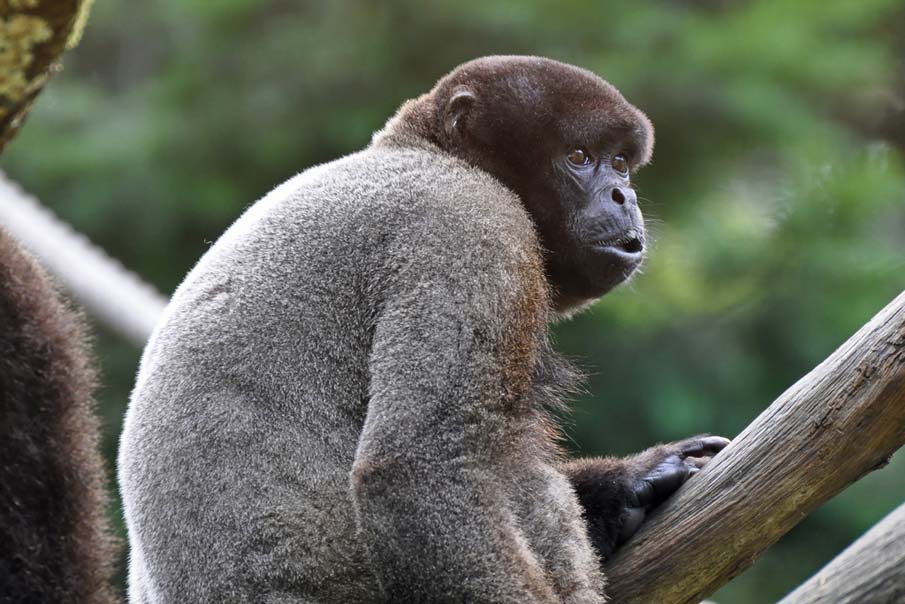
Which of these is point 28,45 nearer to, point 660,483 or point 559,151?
point 559,151

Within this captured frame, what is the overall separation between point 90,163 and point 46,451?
234 inches

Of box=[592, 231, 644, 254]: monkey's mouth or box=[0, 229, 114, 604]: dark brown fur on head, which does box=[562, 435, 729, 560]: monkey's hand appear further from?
box=[0, 229, 114, 604]: dark brown fur on head

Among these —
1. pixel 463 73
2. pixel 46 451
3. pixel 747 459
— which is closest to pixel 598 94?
pixel 463 73

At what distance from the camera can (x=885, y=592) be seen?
12.5 feet

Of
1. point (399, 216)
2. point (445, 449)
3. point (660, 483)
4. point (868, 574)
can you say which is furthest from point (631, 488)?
point (399, 216)

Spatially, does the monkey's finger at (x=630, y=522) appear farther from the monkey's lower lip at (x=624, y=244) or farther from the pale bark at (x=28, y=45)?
the pale bark at (x=28, y=45)

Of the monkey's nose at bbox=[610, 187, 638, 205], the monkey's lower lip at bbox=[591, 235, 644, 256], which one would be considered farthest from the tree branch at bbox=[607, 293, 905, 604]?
the monkey's nose at bbox=[610, 187, 638, 205]

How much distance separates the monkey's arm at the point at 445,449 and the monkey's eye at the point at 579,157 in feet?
3.32

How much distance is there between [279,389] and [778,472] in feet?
5.03

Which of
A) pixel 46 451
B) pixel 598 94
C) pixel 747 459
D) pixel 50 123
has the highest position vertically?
pixel 50 123

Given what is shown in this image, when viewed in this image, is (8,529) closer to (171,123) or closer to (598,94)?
(598,94)

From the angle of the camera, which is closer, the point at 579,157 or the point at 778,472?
the point at 778,472

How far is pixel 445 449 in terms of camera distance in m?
3.23

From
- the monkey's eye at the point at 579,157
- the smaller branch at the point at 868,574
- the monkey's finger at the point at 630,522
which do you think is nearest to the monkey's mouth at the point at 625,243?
the monkey's eye at the point at 579,157
